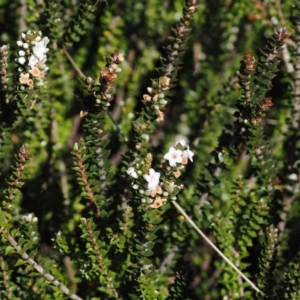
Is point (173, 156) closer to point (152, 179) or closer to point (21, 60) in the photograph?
point (152, 179)

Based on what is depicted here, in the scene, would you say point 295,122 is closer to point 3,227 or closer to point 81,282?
point 81,282

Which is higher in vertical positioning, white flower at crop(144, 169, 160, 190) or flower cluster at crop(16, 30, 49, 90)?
flower cluster at crop(16, 30, 49, 90)

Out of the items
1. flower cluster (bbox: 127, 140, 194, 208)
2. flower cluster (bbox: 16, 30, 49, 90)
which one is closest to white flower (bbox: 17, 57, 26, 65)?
flower cluster (bbox: 16, 30, 49, 90)

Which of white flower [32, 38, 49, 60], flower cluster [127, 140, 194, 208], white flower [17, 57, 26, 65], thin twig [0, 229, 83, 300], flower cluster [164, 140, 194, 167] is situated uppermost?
white flower [32, 38, 49, 60]

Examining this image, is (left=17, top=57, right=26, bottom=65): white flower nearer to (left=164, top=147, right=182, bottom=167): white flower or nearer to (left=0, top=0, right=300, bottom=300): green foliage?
(left=0, top=0, right=300, bottom=300): green foliage

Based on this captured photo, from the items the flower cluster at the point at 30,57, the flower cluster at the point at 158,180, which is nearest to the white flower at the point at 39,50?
the flower cluster at the point at 30,57

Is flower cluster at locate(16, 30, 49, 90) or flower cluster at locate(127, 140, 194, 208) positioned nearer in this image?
flower cluster at locate(127, 140, 194, 208)

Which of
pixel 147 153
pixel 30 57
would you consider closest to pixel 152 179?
pixel 147 153
